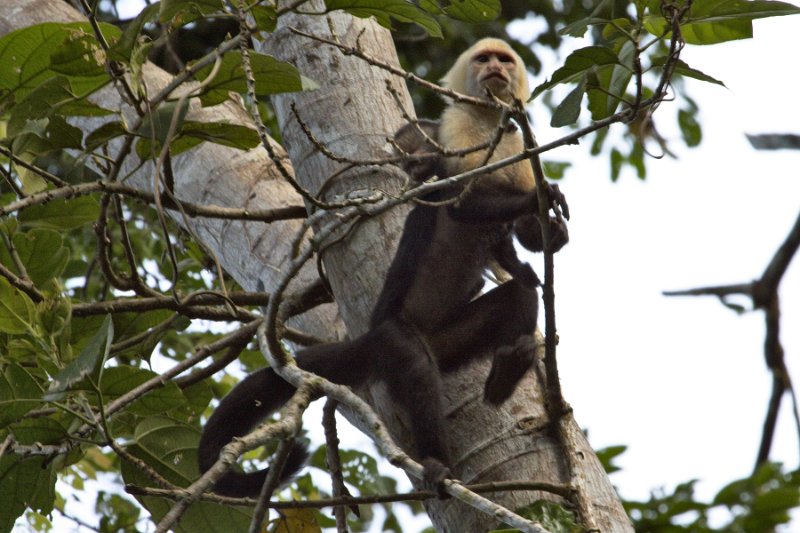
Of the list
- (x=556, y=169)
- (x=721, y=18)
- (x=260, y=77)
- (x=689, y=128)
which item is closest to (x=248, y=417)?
(x=260, y=77)

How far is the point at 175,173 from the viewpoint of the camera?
4.13 m

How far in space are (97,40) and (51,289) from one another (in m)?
0.88

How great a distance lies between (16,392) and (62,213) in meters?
0.86

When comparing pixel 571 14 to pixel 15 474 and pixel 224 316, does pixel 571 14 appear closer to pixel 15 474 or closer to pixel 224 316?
pixel 224 316

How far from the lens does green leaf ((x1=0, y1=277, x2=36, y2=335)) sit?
270 centimetres

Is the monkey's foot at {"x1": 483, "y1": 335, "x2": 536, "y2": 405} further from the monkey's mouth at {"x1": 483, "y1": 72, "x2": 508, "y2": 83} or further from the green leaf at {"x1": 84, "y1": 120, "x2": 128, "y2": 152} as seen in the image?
the monkey's mouth at {"x1": 483, "y1": 72, "x2": 508, "y2": 83}

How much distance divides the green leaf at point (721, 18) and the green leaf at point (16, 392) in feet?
6.50

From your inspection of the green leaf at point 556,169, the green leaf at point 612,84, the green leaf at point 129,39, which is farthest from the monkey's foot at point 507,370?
the green leaf at point 556,169

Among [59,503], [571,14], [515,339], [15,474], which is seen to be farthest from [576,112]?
[571,14]

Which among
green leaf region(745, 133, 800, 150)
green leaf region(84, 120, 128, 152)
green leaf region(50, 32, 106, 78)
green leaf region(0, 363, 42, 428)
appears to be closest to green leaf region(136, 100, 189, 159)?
green leaf region(84, 120, 128, 152)

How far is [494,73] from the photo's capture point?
4383mm

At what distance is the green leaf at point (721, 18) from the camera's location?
2.47 m

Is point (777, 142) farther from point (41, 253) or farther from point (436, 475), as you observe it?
point (41, 253)

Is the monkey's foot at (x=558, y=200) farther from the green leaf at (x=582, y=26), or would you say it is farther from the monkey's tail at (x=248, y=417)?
the monkey's tail at (x=248, y=417)
